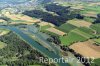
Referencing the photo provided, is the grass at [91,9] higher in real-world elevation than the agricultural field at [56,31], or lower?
lower

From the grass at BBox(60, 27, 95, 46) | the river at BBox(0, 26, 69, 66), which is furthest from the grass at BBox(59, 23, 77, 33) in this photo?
the river at BBox(0, 26, 69, 66)

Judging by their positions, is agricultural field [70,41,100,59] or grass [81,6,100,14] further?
grass [81,6,100,14]

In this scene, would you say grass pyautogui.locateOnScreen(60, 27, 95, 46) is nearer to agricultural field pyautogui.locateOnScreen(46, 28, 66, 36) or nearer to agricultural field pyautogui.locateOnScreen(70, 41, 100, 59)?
agricultural field pyautogui.locateOnScreen(46, 28, 66, 36)

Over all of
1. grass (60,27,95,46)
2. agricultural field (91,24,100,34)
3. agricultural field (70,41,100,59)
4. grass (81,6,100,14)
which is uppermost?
agricultural field (70,41,100,59)

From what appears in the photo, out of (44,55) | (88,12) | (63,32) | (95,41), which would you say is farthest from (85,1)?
(44,55)

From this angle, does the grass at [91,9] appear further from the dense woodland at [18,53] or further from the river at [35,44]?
the dense woodland at [18,53]

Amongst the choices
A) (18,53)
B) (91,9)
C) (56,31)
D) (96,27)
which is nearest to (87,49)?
(18,53)

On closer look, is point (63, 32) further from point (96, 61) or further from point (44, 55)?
point (96, 61)

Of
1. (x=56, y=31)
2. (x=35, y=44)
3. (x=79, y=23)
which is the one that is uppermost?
(x=35, y=44)

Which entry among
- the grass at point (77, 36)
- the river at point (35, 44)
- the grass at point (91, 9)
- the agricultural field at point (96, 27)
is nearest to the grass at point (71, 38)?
the grass at point (77, 36)

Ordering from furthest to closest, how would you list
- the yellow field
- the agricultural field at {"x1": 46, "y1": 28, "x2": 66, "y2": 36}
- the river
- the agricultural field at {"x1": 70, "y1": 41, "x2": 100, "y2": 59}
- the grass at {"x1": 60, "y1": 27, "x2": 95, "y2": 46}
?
the yellow field → the agricultural field at {"x1": 46, "y1": 28, "x2": 66, "y2": 36} → the grass at {"x1": 60, "y1": 27, "x2": 95, "y2": 46} → the river → the agricultural field at {"x1": 70, "y1": 41, "x2": 100, "y2": 59}

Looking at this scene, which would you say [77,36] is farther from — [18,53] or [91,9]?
[91,9]
